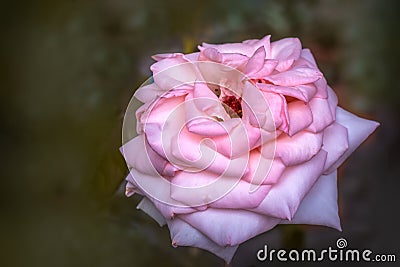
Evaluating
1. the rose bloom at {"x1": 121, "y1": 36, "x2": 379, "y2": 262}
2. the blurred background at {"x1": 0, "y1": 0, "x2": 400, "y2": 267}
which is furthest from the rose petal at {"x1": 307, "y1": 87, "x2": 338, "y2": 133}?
the blurred background at {"x1": 0, "y1": 0, "x2": 400, "y2": 267}

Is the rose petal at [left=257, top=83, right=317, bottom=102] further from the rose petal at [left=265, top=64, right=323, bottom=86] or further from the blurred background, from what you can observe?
the blurred background

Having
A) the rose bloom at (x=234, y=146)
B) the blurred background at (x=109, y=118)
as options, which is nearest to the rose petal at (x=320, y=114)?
the rose bloom at (x=234, y=146)

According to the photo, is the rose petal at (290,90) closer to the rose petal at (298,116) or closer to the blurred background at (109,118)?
the rose petal at (298,116)

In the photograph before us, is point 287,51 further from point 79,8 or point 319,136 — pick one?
point 79,8

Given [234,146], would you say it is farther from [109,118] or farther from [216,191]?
[109,118]

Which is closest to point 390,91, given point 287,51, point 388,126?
point 388,126

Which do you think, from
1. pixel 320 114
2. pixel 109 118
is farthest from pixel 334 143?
pixel 109 118
